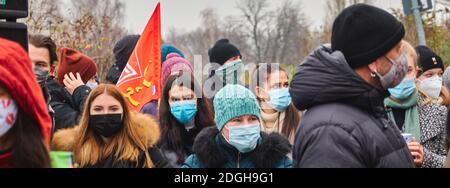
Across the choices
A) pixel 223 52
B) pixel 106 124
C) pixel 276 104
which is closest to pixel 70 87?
pixel 106 124

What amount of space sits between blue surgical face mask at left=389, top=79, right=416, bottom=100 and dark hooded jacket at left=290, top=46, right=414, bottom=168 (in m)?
1.92

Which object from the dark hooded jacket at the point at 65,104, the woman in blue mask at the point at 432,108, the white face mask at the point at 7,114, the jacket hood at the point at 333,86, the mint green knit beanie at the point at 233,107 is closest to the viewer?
the white face mask at the point at 7,114

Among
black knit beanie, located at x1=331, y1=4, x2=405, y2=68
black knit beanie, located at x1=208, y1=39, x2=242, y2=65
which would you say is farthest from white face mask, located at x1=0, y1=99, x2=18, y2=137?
black knit beanie, located at x1=208, y1=39, x2=242, y2=65

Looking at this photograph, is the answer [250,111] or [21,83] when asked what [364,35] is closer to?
[21,83]

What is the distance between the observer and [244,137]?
4383 mm

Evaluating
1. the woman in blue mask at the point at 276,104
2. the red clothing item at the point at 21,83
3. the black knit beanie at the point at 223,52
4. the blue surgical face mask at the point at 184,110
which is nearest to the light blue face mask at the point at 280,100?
the woman in blue mask at the point at 276,104

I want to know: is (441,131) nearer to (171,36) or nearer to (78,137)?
(78,137)

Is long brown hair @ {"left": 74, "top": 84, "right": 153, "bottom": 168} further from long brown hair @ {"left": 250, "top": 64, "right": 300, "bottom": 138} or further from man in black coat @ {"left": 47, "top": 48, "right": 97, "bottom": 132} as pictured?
long brown hair @ {"left": 250, "top": 64, "right": 300, "bottom": 138}

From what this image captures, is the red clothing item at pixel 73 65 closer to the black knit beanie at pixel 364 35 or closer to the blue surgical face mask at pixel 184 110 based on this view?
the blue surgical face mask at pixel 184 110

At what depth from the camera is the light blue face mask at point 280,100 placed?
5.79 m

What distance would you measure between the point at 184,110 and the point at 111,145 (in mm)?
1103

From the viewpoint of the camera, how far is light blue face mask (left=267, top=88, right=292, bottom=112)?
19.0 ft

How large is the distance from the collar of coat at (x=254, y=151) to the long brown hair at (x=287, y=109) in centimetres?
122
